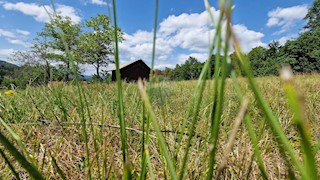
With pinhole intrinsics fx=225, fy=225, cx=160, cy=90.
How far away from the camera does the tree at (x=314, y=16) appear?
23.9m

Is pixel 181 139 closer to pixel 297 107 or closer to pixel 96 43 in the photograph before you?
pixel 297 107

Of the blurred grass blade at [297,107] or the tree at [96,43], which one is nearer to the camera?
the blurred grass blade at [297,107]

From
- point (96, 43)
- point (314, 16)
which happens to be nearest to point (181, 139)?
point (96, 43)

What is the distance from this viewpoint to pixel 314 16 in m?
24.4

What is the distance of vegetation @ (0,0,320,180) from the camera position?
0.44 ft

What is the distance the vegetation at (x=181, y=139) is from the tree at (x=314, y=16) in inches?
1130

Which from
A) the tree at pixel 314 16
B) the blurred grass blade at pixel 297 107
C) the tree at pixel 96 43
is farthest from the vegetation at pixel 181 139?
the tree at pixel 314 16

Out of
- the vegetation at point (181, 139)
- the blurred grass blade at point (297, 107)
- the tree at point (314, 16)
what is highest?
the tree at point (314, 16)

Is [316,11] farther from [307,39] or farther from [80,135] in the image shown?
[80,135]

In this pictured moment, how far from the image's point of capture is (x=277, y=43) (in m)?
28.5

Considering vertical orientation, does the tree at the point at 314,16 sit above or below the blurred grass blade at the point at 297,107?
above

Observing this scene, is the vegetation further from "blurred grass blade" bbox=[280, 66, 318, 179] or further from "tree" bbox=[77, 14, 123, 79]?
"tree" bbox=[77, 14, 123, 79]

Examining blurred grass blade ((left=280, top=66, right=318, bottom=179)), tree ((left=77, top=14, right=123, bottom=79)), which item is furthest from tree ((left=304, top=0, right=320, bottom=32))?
blurred grass blade ((left=280, top=66, right=318, bottom=179))

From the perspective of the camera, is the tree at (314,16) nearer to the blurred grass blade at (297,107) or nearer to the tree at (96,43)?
the tree at (96,43)
